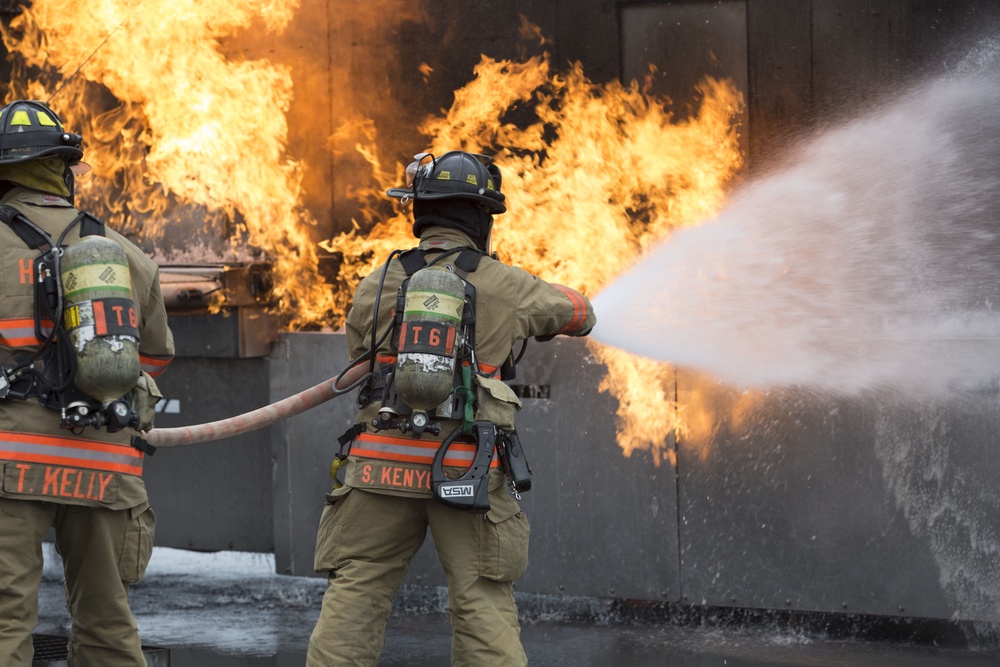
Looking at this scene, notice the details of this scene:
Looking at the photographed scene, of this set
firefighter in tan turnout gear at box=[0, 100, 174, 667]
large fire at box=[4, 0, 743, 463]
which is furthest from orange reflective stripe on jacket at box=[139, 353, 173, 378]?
large fire at box=[4, 0, 743, 463]

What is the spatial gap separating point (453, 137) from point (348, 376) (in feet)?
7.84

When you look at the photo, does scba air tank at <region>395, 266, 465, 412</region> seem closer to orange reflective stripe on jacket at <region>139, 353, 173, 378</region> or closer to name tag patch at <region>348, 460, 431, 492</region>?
name tag patch at <region>348, 460, 431, 492</region>

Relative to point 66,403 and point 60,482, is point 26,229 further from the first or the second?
point 60,482

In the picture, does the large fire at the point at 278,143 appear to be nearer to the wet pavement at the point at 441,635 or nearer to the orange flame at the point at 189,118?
the orange flame at the point at 189,118

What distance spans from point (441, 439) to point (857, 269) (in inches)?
89.6

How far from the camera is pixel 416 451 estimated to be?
14.9 ft

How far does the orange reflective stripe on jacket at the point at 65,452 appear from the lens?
4.16 m

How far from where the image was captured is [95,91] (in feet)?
24.2

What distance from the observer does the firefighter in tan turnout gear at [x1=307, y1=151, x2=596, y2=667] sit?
4402mm

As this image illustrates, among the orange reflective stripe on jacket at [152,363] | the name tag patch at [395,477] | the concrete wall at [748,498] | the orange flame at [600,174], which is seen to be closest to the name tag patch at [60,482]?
the orange reflective stripe on jacket at [152,363]

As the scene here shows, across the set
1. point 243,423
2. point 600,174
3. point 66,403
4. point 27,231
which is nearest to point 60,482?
point 66,403

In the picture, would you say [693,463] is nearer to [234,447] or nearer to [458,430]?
[458,430]

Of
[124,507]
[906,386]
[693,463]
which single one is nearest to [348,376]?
[124,507]

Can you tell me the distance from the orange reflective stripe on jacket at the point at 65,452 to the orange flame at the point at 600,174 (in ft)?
8.45
